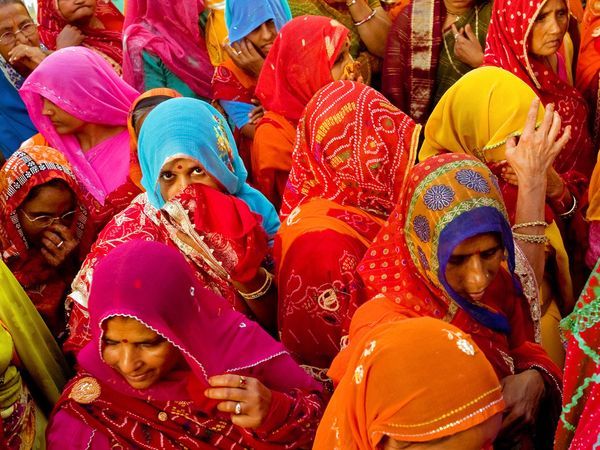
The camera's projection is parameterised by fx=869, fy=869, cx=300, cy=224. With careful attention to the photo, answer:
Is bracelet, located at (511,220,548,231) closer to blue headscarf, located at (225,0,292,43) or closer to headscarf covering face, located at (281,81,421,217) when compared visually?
headscarf covering face, located at (281,81,421,217)

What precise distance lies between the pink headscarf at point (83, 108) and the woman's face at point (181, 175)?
2.82 feet

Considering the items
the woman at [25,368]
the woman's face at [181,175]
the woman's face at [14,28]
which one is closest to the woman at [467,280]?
the woman's face at [181,175]

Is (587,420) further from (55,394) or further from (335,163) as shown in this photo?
(55,394)

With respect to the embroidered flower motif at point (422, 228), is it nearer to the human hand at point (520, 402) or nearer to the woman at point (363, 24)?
the human hand at point (520, 402)

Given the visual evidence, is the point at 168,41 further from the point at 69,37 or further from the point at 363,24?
the point at 363,24

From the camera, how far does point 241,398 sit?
6.73ft

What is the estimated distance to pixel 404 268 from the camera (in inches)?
90.5

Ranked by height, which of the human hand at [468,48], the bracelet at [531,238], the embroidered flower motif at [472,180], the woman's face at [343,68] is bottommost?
the bracelet at [531,238]

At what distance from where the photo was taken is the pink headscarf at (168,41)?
445 cm

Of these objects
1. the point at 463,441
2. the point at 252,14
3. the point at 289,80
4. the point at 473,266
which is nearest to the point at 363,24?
the point at 252,14

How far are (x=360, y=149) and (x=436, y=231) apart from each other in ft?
2.18

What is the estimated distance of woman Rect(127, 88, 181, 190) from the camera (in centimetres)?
336

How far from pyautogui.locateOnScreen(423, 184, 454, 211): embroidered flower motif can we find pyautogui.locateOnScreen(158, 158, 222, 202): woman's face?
0.88m

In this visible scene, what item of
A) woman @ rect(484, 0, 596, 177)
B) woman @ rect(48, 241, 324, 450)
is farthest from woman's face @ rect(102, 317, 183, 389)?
woman @ rect(484, 0, 596, 177)
